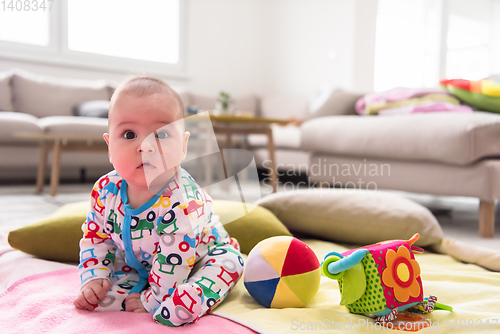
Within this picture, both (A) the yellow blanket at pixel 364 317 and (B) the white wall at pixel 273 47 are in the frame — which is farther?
(B) the white wall at pixel 273 47

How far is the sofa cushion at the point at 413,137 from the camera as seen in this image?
1.43 meters

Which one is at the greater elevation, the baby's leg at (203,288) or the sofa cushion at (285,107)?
the sofa cushion at (285,107)

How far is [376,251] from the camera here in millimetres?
611

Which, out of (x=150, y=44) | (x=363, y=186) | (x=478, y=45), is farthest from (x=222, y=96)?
(x=478, y=45)

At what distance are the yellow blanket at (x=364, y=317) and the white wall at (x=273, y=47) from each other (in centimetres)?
350

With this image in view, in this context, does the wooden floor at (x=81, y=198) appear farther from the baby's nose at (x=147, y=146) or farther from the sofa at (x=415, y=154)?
the baby's nose at (x=147, y=146)

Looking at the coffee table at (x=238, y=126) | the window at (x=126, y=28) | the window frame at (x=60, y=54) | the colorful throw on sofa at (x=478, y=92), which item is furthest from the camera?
the window at (x=126, y=28)

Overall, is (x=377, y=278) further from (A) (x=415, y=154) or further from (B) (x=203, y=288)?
(A) (x=415, y=154)

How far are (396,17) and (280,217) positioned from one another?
3967mm

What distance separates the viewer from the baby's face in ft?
1.95

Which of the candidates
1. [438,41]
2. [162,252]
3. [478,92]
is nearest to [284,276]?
[162,252]

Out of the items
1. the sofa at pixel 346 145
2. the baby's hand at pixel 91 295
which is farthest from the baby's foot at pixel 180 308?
the sofa at pixel 346 145

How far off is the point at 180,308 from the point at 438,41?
4793mm

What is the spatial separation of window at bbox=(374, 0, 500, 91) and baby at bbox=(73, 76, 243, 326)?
162 inches
